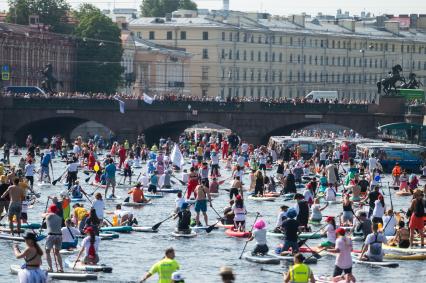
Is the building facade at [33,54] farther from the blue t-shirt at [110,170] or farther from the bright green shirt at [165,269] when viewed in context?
the bright green shirt at [165,269]

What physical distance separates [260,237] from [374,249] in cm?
315

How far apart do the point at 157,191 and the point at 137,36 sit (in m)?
122

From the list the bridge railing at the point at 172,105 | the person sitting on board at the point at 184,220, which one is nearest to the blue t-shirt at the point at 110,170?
the person sitting on board at the point at 184,220

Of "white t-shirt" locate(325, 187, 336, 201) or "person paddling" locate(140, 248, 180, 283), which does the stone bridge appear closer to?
"white t-shirt" locate(325, 187, 336, 201)

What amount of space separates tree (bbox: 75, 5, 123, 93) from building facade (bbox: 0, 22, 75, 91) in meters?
1.11

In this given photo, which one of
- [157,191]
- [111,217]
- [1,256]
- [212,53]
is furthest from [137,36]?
[1,256]

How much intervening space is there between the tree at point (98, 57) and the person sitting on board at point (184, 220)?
102592mm

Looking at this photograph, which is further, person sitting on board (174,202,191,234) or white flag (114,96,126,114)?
white flag (114,96,126,114)

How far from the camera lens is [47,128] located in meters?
132

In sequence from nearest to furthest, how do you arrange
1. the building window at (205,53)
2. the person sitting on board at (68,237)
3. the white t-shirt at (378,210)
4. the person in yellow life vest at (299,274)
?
the person in yellow life vest at (299,274) → the person sitting on board at (68,237) → the white t-shirt at (378,210) → the building window at (205,53)

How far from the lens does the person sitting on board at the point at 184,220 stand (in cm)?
5269

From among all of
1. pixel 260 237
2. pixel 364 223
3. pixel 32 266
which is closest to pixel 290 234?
pixel 260 237

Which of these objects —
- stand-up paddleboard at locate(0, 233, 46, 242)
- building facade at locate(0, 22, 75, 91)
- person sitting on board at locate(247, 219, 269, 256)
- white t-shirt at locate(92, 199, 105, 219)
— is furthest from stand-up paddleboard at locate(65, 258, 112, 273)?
building facade at locate(0, 22, 75, 91)

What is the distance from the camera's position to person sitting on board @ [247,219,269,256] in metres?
46.0
